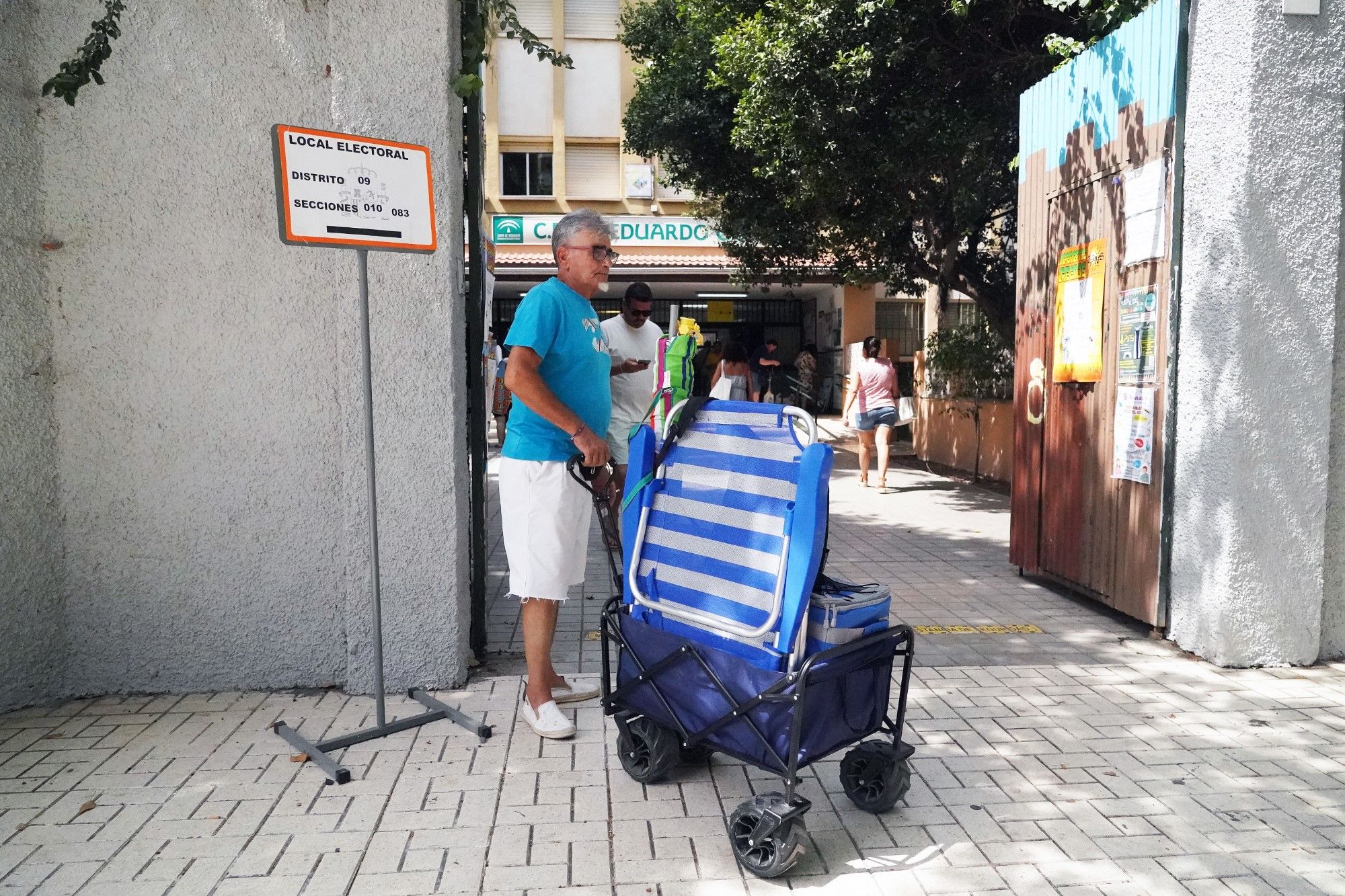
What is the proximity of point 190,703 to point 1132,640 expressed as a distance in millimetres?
4773

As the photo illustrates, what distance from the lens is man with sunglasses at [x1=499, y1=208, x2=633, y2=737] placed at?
3924 millimetres

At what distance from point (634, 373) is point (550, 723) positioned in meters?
3.28

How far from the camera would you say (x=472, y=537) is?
4.94m

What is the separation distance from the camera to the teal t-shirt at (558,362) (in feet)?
12.5

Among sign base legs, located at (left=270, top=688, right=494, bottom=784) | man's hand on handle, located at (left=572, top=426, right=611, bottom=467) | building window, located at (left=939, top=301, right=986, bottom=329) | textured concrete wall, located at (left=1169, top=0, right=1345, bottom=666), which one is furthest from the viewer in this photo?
building window, located at (left=939, top=301, right=986, bottom=329)

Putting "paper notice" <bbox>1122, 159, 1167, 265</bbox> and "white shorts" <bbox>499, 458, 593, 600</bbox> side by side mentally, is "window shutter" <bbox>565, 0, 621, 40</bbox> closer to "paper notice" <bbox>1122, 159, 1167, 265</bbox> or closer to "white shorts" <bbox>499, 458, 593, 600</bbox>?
"paper notice" <bbox>1122, 159, 1167, 265</bbox>

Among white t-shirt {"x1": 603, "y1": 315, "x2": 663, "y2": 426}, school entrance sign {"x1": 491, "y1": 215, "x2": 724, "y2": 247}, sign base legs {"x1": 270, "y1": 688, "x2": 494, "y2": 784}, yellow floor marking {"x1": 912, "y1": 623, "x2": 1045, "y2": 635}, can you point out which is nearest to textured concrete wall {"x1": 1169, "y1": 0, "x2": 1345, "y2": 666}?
yellow floor marking {"x1": 912, "y1": 623, "x2": 1045, "y2": 635}

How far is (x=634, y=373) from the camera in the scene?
679 cm

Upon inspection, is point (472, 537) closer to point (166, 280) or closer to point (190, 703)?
point (190, 703)

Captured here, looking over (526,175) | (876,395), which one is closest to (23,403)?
(876,395)

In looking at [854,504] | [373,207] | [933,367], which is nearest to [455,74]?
[373,207]

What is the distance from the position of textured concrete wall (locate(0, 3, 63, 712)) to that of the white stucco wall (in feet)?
0.15

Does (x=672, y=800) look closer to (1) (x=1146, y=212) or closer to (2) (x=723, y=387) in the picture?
(1) (x=1146, y=212)

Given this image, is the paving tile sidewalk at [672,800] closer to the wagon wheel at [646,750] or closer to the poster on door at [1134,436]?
the wagon wheel at [646,750]
